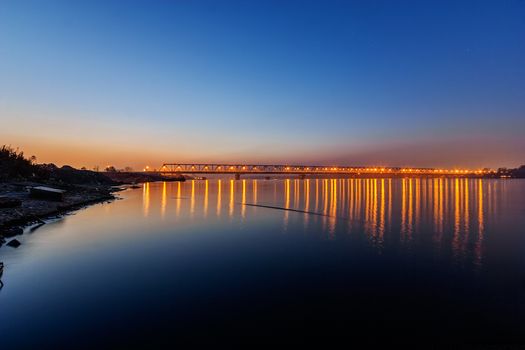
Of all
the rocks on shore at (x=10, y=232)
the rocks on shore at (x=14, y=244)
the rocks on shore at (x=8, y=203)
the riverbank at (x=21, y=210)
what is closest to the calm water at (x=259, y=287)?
the rocks on shore at (x=14, y=244)

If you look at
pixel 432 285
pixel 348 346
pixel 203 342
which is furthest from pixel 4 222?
pixel 432 285

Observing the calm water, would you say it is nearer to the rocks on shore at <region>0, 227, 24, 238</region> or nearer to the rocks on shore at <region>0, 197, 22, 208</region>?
the rocks on shore at <region>0, 227, 24, 238</region>

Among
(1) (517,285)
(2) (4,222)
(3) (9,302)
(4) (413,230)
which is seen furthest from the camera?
(4) (413,230)

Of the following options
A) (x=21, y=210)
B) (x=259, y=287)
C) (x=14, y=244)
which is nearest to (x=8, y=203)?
(x=21, y=210)

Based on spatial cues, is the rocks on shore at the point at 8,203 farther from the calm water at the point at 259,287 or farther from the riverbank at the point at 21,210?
the calm water at the point at 259,287

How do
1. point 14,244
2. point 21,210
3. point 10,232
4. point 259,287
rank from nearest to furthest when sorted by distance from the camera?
point 259,287 < point 14,244 < point 10,232 < point 21,210

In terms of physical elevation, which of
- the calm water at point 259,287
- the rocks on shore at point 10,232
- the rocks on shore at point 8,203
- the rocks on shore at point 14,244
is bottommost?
the calm water at point 259,287

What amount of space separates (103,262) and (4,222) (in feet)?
37.2

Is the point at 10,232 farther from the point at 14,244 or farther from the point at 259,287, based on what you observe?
the point at 259,287

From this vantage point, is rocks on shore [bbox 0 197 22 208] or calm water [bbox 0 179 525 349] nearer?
calm water [bbox 0 179 525 349]

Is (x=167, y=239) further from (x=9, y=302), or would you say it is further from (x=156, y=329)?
(x=156, y=329)

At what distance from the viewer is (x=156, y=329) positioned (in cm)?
822

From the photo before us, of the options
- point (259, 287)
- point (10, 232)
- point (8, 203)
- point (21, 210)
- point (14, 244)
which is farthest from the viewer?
point (21, 210)

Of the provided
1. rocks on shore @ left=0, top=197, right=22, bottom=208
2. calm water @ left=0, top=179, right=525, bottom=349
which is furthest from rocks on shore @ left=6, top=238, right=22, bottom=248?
rocks on shore @ left=0, top=197, right=22, bottom=208
